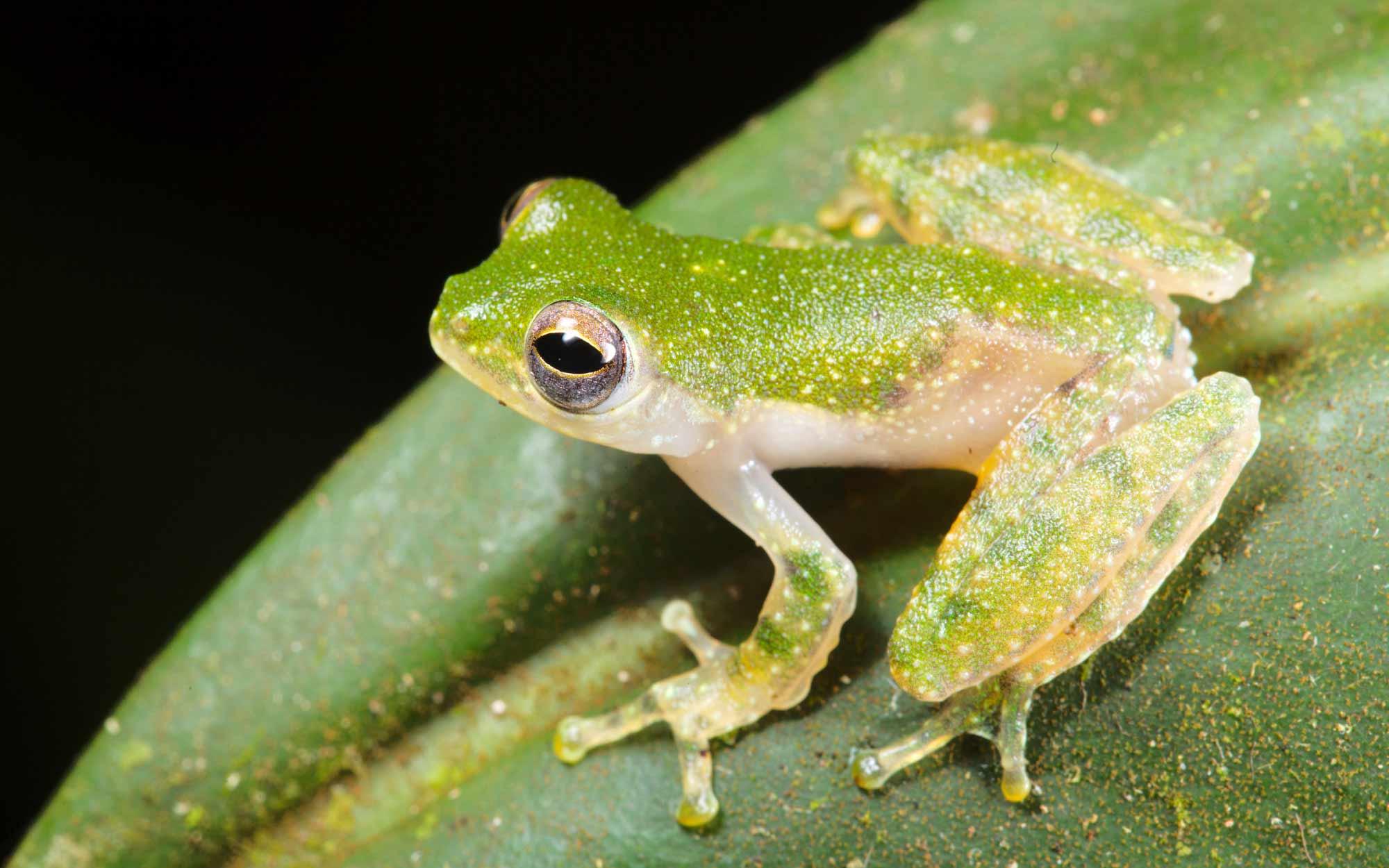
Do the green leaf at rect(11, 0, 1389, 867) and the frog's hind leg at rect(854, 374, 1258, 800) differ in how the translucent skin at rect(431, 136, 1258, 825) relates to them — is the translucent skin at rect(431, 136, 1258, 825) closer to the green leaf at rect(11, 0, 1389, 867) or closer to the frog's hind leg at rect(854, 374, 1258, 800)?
the frog's hind leg at rect(854, 374, 1258, 800)

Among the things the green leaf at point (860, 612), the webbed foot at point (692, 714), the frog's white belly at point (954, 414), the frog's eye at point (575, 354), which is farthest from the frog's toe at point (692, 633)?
the frog's eye at point (575, 354)

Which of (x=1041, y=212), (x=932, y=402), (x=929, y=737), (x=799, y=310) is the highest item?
(x=799, y=310)

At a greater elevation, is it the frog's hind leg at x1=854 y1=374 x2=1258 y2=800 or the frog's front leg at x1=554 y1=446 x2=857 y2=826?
the frog's front leg at x1=554 y1=446 x2=857 y2=826

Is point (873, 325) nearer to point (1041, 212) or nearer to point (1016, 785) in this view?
point (1041, 212)

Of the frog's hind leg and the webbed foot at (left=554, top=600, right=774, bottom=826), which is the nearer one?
the frog's hind leg

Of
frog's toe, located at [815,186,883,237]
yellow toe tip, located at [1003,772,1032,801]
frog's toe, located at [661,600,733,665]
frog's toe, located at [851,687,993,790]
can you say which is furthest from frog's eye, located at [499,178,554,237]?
yellow toe tip, located at [1003,772,1032,801]

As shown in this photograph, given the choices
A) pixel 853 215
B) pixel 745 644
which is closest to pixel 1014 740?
pixel 745 644
